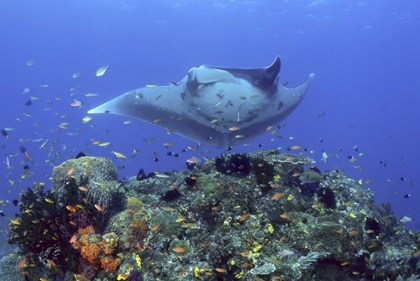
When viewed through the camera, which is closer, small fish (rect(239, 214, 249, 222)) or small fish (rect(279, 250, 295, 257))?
small fish (rect(279, 250, 295, 257))

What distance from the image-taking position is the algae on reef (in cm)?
545

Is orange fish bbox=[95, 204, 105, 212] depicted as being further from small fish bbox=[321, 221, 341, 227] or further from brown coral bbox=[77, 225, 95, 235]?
small fish bbox=[321, 221, 341, 227]

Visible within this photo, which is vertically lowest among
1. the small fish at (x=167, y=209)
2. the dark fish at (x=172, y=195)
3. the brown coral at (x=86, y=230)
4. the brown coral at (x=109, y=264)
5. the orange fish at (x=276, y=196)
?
the brown coral at (x=109, y=264)

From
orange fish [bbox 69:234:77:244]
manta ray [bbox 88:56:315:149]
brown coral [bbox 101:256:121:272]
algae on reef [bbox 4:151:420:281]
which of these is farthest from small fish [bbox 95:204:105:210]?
manta ray [bbox 88:56:315:149]

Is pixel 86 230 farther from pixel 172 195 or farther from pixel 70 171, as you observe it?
pixel 172 195

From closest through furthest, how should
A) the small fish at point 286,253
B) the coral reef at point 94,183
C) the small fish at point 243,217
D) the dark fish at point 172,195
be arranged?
1. the small fish at point 286,253
2. the small fish at point 243,217
3. the coral reef at point 94,183
4. the dark fish at point 172,195

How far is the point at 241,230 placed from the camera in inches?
231

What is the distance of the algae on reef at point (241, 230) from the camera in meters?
5.45

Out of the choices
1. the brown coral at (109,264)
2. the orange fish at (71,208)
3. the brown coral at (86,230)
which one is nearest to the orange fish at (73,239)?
the brown coral at (86,230)

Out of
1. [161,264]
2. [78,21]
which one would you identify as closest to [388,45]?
[78,21]

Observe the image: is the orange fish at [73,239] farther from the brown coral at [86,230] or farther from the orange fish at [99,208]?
the orange fish at [99,208]

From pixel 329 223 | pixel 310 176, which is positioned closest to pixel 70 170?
pixel 310 176

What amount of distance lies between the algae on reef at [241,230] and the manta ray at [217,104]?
2514 millimetres

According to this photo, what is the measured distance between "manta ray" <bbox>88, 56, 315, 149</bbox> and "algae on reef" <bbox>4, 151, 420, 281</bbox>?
8.25 ft
